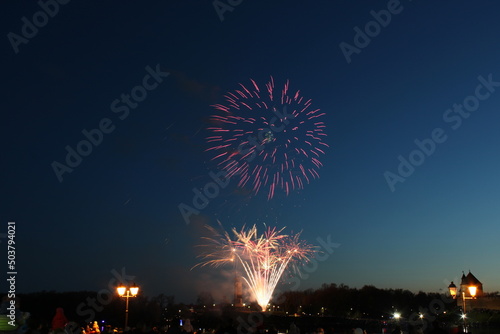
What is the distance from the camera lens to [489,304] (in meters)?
108

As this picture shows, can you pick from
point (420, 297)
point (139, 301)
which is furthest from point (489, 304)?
point (139, 301)

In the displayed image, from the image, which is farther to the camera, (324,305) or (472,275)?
(324,305)

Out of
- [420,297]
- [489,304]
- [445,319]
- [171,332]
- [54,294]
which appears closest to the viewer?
[171,332]

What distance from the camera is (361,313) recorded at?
14962cm

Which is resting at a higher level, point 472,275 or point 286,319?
point 472,275

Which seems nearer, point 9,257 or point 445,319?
point 9,257

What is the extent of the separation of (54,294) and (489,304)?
8828cm

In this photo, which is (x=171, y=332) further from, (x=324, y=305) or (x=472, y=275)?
(x=324, y=305)

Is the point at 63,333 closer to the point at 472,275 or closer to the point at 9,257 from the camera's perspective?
the point at 9,257

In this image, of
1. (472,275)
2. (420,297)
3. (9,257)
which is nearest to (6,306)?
(9,257)

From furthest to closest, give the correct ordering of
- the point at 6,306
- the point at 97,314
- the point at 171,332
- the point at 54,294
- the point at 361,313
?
the point at 361,313, the point at 54,294, the point at 97,314, the point at 171,332, the point at 6,306

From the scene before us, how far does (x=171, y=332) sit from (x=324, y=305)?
15166cm

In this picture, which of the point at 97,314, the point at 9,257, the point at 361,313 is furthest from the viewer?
the point at 361,313

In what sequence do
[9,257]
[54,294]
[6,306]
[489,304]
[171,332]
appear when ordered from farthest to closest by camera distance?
[489,304] → [54,294] → [9,257] → [171,332] → [6,306]
